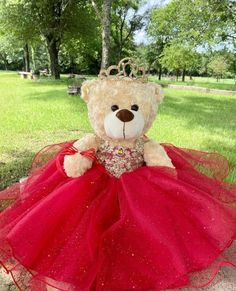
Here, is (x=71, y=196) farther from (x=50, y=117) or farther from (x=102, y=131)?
(x=50, y=117)

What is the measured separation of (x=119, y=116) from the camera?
7.89 ft

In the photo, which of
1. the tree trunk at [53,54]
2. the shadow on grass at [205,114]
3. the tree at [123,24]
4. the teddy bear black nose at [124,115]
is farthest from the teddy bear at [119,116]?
the tree at [123,24]

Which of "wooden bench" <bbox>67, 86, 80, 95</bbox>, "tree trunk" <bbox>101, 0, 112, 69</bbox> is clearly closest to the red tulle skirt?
"wooden bench" <bbox>67, 86, 80, 95</bbox>

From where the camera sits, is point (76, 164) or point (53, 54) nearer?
point (76, 164)

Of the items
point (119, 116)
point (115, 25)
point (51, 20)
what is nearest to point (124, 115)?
point (119, 116)

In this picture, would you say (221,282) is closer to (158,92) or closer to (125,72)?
(158,92)

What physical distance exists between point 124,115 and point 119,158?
1.14 ft

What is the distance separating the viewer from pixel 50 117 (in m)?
8.74

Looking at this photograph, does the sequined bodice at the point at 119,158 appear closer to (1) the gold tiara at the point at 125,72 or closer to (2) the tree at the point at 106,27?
(1) the gold tiara at the point at 125,72

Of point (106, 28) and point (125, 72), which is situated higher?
point (106, 28)

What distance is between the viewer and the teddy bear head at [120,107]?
2436 mm

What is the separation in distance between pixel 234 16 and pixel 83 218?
19801 mm

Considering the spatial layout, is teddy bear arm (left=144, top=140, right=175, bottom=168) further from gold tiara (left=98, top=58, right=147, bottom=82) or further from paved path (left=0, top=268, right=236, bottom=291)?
paved path (left=0, top=268, right=236, bottom=291)

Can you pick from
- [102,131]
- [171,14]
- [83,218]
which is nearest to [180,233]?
[83,218]
